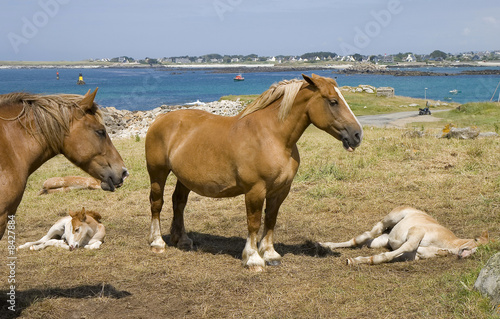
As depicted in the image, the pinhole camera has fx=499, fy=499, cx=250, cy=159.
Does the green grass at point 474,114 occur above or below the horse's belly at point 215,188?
below

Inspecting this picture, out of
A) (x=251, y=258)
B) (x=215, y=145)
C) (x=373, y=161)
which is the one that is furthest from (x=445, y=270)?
(x=373, y=161)

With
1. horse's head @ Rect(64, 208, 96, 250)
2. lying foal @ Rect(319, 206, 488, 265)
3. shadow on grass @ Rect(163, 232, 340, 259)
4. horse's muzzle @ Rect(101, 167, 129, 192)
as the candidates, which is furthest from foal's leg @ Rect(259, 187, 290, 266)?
horse's head @ Rect(64, 208, 96, 250)

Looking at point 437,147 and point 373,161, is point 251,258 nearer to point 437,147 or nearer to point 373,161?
point 373,161

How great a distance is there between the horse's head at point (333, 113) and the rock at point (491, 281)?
2086mm

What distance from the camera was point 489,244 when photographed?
646 cm

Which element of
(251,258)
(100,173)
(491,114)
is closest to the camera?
(100,173)

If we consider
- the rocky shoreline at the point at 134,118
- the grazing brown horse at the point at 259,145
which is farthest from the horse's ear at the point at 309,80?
the rocky shoreline at the point at 134,118

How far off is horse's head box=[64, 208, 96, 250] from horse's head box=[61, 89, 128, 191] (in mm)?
3057

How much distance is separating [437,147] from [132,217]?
8.75 metres

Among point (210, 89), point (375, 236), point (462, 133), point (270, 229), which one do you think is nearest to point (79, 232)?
point (270, 229)

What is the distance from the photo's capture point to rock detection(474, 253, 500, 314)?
15.7ft

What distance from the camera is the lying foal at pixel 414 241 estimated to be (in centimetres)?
678

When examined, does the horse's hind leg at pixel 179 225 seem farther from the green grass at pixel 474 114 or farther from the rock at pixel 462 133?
the green grass at pixel 474 114

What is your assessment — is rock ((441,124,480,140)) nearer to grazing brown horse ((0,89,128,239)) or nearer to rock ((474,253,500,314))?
rock ((474,253,500,314))
